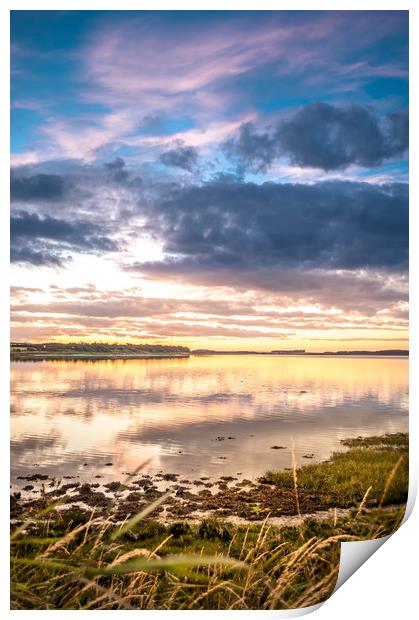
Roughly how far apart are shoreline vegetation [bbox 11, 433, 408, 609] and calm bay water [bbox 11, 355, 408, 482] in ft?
2.27

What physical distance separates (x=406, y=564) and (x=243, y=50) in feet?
13.2

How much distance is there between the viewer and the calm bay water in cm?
729

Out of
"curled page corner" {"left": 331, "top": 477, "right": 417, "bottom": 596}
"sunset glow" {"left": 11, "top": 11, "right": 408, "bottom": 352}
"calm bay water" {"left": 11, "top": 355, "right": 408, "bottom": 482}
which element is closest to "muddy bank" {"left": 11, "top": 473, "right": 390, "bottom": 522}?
Answer: "calm bay water" {"left": 11, "top": 355, "right": 408, "bottom": 482}

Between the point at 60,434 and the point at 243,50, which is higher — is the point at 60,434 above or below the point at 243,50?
below

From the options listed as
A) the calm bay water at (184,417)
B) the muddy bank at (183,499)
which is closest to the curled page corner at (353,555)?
the muddy bank at (183,499)

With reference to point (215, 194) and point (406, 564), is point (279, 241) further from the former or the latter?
point (406, 564)

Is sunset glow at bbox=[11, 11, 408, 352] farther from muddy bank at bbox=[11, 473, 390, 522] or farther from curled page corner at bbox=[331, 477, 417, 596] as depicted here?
curled page corner at bbox=[331, 477, 417, 596]

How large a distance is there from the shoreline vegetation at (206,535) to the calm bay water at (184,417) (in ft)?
2.27

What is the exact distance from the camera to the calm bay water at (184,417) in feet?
23.9

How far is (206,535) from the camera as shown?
4.68 metres

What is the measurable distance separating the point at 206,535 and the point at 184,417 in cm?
495

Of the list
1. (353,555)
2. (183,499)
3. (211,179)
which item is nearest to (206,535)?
(183,499)

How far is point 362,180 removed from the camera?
5.29 meters
